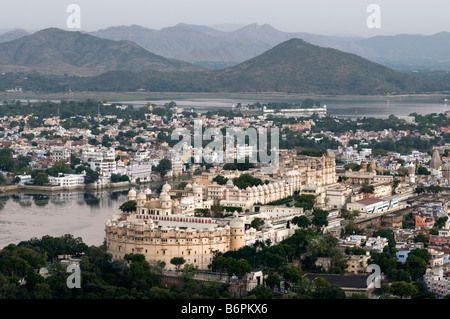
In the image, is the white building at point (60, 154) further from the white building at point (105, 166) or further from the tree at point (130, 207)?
the tree at point (130, 207)

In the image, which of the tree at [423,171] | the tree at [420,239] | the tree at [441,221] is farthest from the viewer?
the tree at [423,171]

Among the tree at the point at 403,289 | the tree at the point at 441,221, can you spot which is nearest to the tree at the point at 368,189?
the tree at the point at 441,221

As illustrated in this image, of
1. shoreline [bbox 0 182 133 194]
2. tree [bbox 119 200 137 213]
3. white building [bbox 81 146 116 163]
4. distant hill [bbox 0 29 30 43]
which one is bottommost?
shoreline [bbox 0 182 133 194]

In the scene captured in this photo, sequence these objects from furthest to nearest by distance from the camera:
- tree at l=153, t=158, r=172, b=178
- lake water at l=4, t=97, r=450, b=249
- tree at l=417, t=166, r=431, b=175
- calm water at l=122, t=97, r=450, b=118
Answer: calm water at l=122, t=97, r=450, b=118, tree at l=153, t=158, r=172, b=178, tree at l=417, t=166, r=431, b=175, lake water at l=4, t=97, r=450, b=249

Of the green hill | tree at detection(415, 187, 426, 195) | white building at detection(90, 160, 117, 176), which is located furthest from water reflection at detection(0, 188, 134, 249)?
the green hill

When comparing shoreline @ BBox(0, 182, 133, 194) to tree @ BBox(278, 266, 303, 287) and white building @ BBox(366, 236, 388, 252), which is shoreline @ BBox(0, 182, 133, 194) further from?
tree @ BBox(278, 266, 303, 287)
